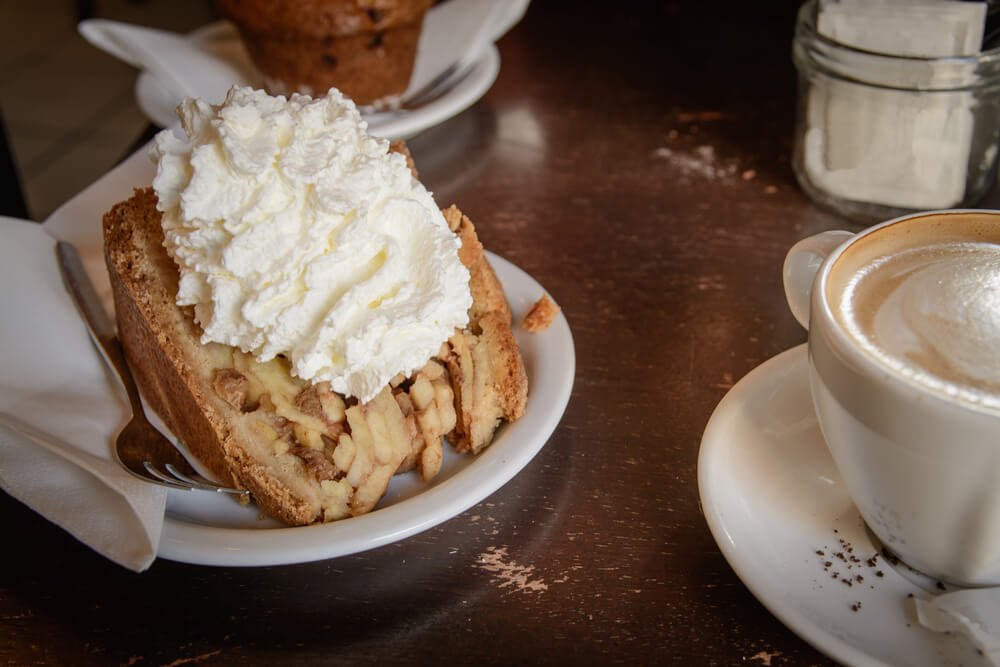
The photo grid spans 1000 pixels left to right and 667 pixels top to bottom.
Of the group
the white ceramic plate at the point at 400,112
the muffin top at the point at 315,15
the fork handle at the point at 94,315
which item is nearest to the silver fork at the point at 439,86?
the white ceramic plate at the point at 400,112

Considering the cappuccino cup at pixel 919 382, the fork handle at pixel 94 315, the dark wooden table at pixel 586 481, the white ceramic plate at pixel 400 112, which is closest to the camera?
the cappuccino cup at pixel 919 382

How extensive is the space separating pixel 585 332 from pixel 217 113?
46 centimetres

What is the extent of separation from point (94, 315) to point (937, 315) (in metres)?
0.80

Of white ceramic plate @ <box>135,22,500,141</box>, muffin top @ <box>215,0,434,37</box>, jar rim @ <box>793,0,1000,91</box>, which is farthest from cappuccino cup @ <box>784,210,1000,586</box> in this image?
muffin top @ <box>215,0,434,37</box>

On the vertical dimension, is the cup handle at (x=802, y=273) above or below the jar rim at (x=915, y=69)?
below

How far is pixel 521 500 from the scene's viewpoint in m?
0.77

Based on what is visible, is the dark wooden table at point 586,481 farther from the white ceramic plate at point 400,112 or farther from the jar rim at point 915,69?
the jar rim at point 915,69

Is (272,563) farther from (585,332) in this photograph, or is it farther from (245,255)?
(585,332)

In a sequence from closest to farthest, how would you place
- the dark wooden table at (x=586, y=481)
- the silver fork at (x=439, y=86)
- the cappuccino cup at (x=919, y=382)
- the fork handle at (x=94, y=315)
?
the cappuccino cup at (x=919, y=382) < the dark wooden table at (x=586, y=481) < the fork handle at (x=94, y=315) < the silver fork at (x=439, y=86)

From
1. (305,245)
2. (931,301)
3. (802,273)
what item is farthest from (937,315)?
(305,245)

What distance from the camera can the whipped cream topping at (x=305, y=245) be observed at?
717mm

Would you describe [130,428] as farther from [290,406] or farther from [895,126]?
[895,126]

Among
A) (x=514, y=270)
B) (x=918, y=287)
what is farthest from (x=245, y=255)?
(x=918, y=287)

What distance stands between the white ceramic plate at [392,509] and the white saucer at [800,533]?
148 mm
